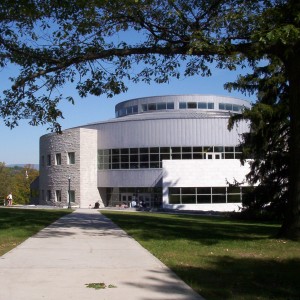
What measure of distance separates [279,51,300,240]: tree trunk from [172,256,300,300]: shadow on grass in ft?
11.6

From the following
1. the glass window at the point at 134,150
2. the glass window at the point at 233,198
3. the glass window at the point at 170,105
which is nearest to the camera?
the glass window at the point at 233,198

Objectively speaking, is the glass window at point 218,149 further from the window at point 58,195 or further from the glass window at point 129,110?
the window at point 58,195

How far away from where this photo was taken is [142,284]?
7492 millimetres

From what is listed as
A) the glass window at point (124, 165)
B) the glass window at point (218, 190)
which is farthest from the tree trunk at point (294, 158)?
the glass window at point (124, 165)

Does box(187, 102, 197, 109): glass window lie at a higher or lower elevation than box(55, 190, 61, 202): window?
higher

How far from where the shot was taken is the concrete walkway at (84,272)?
684 centimetres

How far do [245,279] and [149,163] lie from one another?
49179 millimetres

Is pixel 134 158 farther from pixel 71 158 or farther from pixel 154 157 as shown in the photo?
pixel 71 158

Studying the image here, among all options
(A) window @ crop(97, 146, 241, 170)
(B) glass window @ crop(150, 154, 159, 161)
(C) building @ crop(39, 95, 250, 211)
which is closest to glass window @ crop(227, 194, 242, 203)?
(C) building @ crop(39, 95, 250, 211)

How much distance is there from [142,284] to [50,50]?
9.52 metres

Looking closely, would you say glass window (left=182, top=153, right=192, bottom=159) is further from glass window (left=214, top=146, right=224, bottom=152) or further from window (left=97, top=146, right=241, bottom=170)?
glass window (left=214, top=146, right=224, bottom=152)

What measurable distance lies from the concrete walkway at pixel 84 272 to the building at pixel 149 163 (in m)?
41.9

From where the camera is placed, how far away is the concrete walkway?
684 centimetres

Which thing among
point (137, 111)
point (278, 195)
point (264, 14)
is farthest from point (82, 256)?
point (137, 111)
